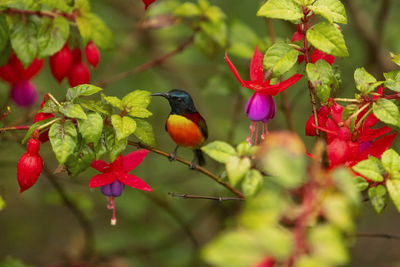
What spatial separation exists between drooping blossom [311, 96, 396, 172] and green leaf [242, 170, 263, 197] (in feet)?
0.43

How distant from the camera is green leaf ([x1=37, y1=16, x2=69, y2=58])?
1067 millimetres

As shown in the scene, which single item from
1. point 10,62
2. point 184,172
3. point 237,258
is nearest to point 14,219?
point 184,172

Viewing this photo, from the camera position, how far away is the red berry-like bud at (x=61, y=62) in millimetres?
1125

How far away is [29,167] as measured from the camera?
870mm

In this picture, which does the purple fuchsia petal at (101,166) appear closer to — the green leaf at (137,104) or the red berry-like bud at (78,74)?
the green leaf at (137,104)

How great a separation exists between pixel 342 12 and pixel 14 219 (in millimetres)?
1977

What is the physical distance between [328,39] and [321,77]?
0.06 m

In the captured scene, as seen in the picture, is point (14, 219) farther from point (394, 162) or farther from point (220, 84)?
point (394, 162)

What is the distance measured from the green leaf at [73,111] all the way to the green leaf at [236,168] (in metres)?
0.26

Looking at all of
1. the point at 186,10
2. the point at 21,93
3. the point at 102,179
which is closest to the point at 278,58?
the point at 102,179

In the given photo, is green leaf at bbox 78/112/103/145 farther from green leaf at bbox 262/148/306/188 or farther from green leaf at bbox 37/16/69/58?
green leaf at bbox 262/148/306/188

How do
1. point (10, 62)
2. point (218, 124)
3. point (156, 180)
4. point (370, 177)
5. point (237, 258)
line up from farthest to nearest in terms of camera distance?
point (156, 180)
point (218, 124)
point (10, 62)
point (370, 177)
point (237, 258)

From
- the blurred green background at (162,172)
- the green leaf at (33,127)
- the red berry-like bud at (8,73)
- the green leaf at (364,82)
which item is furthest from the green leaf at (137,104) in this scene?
the blurred green background at (162,172)

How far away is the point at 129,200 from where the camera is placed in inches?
82.4
